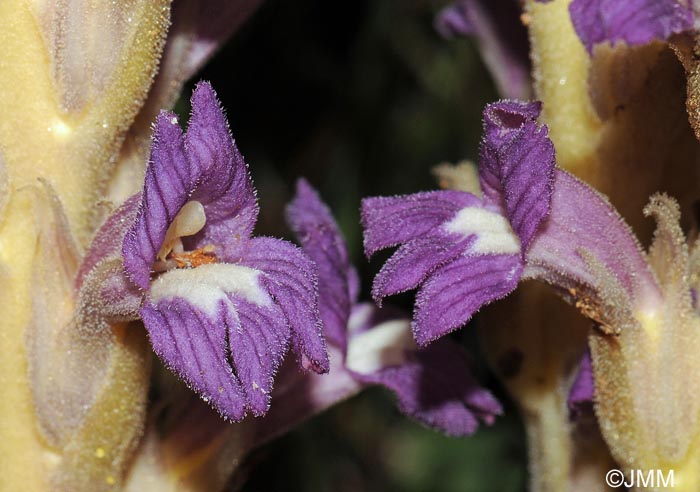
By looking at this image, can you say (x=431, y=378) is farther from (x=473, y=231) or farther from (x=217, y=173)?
(x=217, y=173)

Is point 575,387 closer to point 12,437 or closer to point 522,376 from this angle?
point 522,376

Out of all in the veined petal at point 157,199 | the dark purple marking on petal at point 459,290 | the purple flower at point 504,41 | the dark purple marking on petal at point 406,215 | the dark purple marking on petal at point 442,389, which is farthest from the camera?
the purple flower at point 504,41

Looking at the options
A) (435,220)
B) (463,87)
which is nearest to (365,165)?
(463,87)

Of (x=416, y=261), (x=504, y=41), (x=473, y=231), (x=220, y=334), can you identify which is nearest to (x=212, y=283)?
(x=220, y=334)

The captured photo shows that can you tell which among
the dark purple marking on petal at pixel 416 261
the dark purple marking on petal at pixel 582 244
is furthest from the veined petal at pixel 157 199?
the dark purple marking on petal at pixel 582 244

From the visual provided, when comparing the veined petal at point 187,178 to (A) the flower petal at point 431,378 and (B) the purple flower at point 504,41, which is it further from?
(B) the purple flower at point 504,41

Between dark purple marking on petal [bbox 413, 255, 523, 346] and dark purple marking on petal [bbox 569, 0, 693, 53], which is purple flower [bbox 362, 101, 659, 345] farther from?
dark purple marking on petal [bbox 569, 0, 693, 53]
